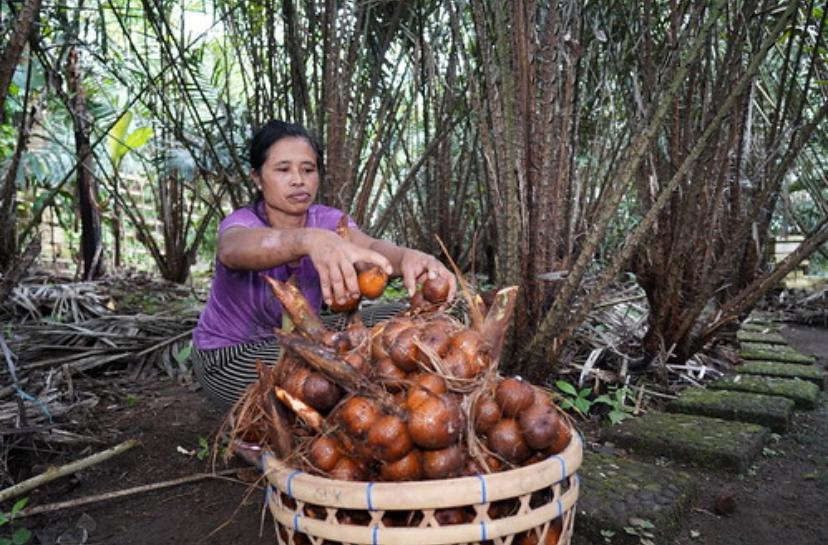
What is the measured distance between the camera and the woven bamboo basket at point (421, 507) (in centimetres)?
96

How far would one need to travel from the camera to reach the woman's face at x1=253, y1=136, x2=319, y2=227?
6.72ft

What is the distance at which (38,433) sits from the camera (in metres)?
2.11

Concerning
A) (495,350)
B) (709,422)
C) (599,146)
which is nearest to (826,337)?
(599,146)

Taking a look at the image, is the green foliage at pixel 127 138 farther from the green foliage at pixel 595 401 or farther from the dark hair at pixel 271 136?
the green foliage at pixel 595 401

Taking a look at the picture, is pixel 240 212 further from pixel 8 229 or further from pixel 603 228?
pixel 8 229

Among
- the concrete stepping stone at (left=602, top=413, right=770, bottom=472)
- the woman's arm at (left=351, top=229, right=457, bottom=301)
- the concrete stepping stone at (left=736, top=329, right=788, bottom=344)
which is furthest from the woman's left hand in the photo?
the concrete stepping stone at (left=736, top=329, right=788, bottom=344)

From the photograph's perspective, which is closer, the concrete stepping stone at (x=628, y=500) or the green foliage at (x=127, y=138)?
the concrete stepping stone at (x=628, y=500)

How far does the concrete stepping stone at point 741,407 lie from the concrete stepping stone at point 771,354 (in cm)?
80

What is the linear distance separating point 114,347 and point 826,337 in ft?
14.1

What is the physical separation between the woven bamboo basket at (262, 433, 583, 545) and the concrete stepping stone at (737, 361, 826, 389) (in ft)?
7.41

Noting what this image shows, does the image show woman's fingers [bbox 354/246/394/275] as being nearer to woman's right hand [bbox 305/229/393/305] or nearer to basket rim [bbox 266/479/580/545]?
woman's right hand [bbox 305/229/393/305]

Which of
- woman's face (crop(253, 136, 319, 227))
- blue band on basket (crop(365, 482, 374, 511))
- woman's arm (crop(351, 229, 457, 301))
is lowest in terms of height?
blue band on basket (crop(365, 482, 374, 511))

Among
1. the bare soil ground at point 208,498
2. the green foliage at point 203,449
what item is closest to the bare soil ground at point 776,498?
the bare soil ground at point 208,498

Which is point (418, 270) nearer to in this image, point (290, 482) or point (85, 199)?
point (290, 482)
